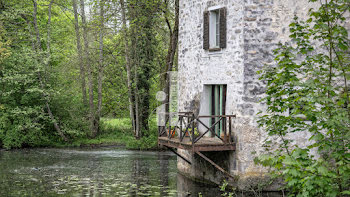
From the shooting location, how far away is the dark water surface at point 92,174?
1399 centimetres

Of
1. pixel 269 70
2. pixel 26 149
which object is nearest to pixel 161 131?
pixel 269 70

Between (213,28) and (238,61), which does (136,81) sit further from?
(238,61)

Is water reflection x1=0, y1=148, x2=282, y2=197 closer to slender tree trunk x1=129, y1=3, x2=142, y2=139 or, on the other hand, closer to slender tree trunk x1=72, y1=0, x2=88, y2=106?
slender tree trunk x1=129, y1=3, x2=142, y2=139

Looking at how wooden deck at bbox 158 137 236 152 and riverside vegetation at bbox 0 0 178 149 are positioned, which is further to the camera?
riverside vegetation at bbox 0 0 178 149

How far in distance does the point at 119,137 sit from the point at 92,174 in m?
11.2

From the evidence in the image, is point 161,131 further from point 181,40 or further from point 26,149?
point 26,149

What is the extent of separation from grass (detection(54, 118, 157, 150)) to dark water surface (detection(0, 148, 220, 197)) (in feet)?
4.66

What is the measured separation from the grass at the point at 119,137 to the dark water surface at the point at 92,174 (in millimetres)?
1421

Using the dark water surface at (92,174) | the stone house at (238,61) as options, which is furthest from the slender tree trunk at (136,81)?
the stone house at (238,61)

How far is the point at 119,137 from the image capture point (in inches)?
1110

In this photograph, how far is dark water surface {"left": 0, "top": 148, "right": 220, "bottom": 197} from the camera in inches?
551

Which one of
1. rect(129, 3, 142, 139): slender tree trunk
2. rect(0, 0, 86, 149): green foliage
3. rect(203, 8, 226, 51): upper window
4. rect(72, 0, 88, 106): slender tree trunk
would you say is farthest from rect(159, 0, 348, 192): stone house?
rect(72, 0, 88, 106): slender tree trunk

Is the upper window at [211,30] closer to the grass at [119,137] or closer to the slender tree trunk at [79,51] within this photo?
the grass at [119,137]

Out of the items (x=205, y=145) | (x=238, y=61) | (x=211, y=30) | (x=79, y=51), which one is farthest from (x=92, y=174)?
(x=79, y=51)
